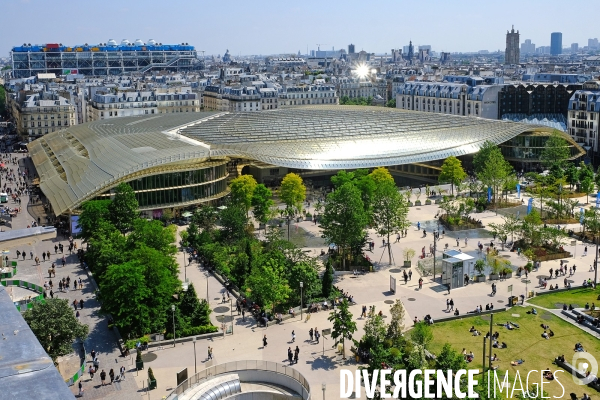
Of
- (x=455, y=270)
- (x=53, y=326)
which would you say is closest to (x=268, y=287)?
(x=53, y=326)

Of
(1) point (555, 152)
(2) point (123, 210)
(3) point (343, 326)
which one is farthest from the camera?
(1) point (555, 152)

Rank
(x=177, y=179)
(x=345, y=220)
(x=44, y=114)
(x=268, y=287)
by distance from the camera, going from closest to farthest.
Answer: (x=268, y=287), (x=345, y=220), (x=177, y=179), (x=44, y=114)

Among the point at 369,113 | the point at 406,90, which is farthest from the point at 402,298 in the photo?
the point at 406,90

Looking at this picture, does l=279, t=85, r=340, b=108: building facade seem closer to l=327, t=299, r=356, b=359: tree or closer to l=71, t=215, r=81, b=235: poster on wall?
l=71, t=215, r=81, b=235: poster on wall

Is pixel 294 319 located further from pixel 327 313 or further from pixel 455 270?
pixel 455 270

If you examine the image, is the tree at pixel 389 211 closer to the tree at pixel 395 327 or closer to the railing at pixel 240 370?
the tree at pixel 395 327

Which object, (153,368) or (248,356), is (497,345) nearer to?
(248,356)
